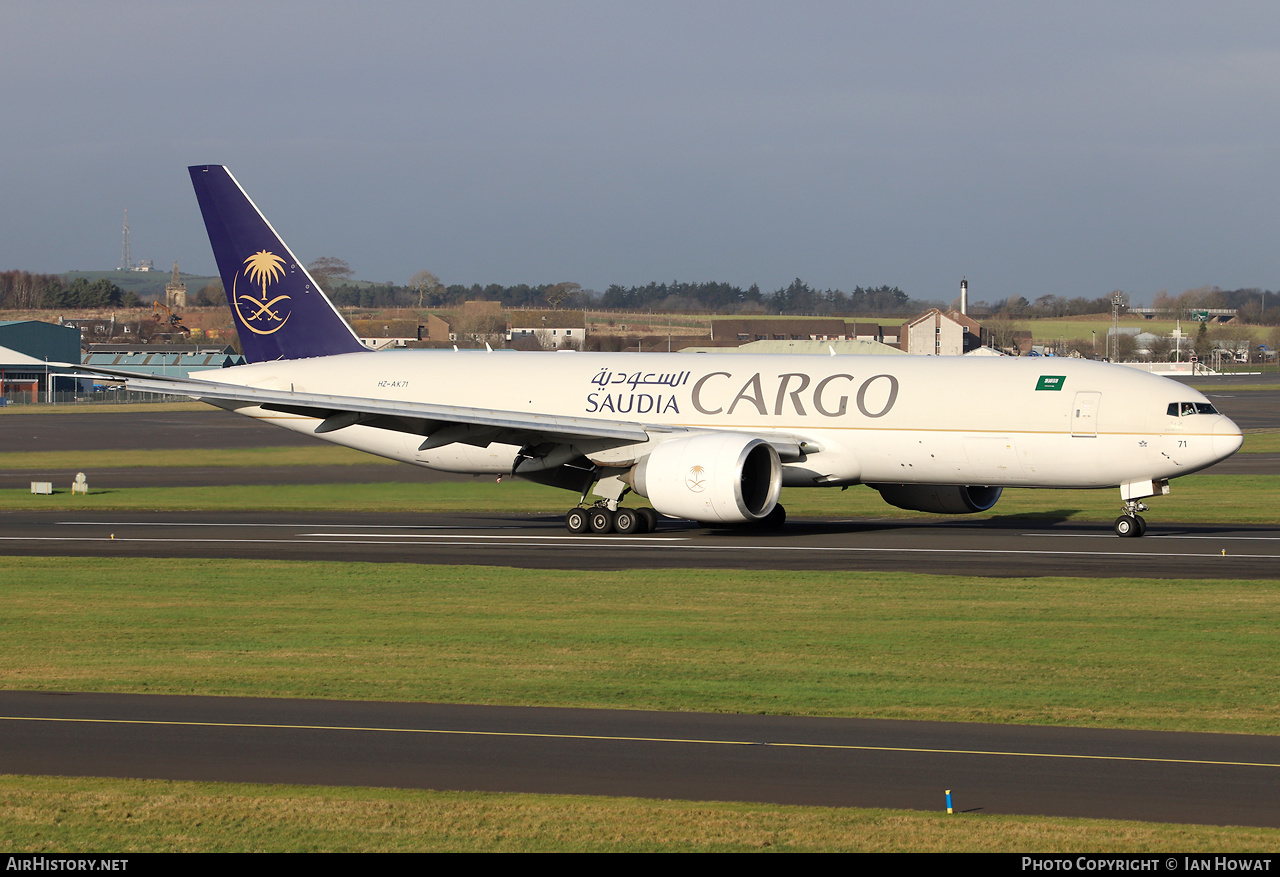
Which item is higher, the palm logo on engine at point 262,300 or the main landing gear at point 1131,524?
the palm logo on engine at point 262,300

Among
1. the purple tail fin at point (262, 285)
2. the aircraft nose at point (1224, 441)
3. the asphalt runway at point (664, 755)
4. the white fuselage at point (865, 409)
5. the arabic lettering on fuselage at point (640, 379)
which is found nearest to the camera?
the asphalt runway at point (664, 755)

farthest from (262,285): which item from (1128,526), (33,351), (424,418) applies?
(33,351)

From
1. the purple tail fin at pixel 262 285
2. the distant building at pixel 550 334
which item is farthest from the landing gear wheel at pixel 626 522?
the distant building at pixel 550 334

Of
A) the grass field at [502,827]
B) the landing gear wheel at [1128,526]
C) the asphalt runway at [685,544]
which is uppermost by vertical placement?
the grass field at [502,827]

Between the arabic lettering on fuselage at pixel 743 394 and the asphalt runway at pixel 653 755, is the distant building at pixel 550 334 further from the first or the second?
the asphalt runway at pixel 653 755

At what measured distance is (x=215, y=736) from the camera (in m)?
13.2

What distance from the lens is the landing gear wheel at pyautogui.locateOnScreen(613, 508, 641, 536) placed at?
3372 centimetres

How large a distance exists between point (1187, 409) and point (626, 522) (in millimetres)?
12845

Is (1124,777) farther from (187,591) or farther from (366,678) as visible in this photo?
(187,591)

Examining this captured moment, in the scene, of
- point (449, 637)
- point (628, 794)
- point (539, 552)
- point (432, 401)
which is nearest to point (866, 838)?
point (628, 794)

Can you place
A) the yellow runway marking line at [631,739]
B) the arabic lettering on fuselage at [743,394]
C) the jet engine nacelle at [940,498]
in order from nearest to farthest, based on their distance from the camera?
the yellow runway marking line at [631,739], the arabic lettering on fuselage at [743,394], the jet engine nacelle at [940,498]

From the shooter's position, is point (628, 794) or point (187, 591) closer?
point (628, 794)

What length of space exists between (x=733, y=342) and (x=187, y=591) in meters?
165

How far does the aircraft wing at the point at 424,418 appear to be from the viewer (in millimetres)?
32688
